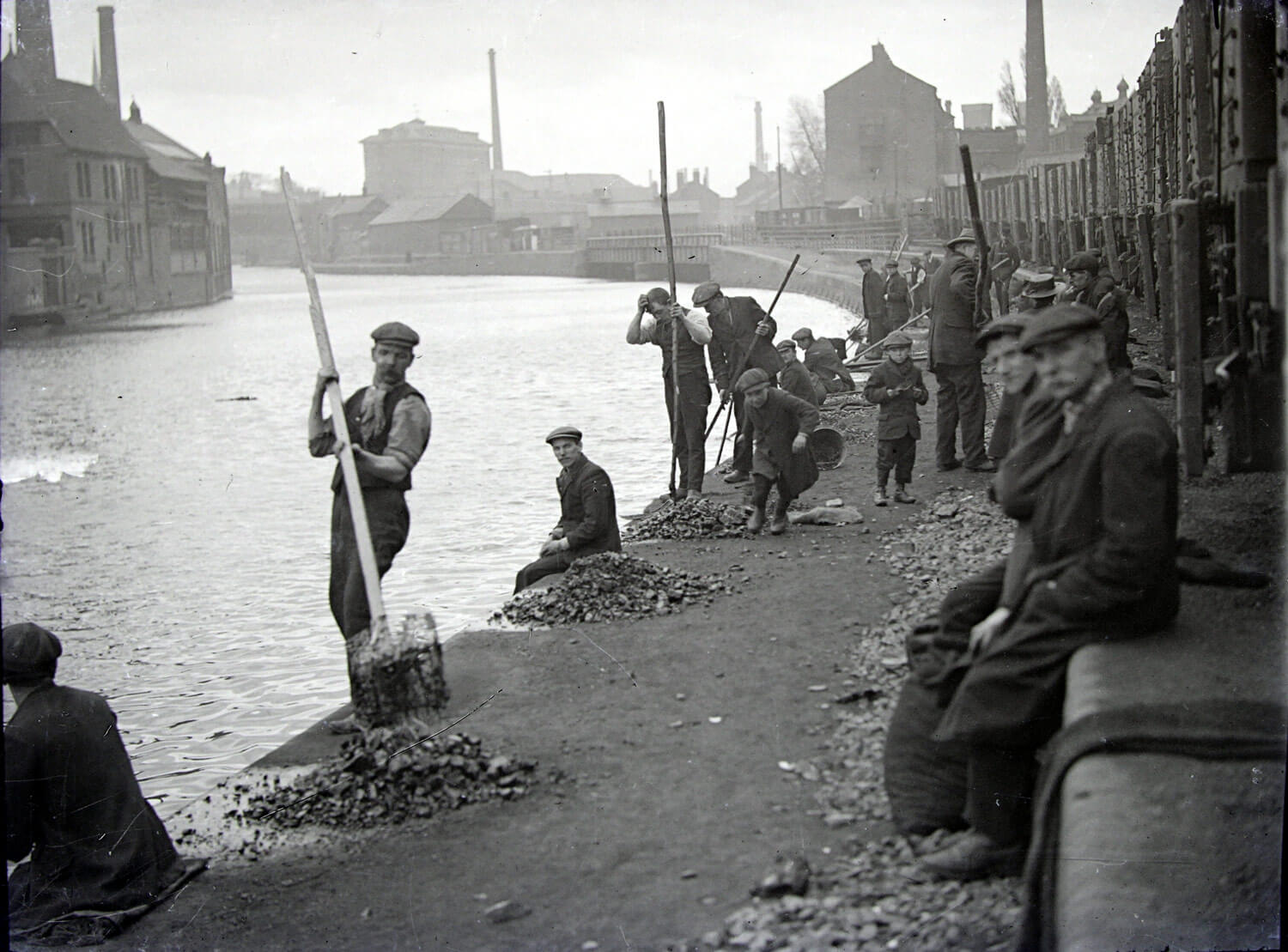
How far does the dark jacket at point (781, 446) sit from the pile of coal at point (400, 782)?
455cm

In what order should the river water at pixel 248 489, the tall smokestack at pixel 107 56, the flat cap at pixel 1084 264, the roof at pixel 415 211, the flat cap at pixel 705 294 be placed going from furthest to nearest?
1. the roof at pixel 415 211
2. the flat cap at pixel 705 294
3. the river water at pixel 248 489
4. the flat cap at pixel 1084 264
5. the tall smokestack at pixel 107 56

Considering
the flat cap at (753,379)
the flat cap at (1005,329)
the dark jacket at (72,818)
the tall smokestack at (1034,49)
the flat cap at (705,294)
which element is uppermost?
the tall smokestack at (1034,49)

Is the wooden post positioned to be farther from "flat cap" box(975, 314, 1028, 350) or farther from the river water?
the river water

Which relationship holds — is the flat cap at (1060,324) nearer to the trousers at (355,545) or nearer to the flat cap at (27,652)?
the trousers at (355,545)

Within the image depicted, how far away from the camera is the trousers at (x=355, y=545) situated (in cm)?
581

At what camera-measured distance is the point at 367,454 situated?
18.2 ft

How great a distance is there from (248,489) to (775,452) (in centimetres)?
1057

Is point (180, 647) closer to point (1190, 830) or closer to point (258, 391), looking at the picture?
point (1190, 830)

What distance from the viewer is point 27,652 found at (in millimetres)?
4992

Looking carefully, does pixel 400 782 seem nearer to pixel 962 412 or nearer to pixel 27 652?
pixel 27 652

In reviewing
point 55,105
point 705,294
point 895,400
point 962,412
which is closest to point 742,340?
point 705,294

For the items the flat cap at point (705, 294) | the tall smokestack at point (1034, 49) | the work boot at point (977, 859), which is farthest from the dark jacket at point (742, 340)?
the work boot at point (977, 859)

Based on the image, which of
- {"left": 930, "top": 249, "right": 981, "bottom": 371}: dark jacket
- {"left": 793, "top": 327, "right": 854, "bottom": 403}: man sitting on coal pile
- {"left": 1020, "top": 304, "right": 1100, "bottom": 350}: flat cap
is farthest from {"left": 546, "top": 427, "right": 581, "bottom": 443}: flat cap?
{"left": 793, "top": 327, "right": 854, "bottom": 403}: man sitting on coal pile

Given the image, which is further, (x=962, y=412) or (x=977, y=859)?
(x=962, y=412)
